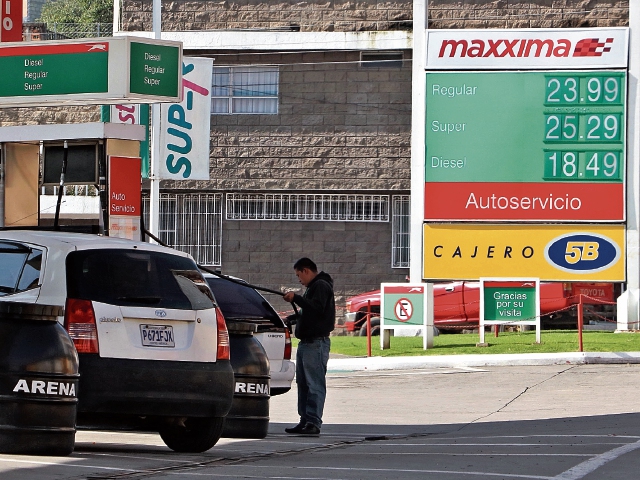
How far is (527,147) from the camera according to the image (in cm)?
2912

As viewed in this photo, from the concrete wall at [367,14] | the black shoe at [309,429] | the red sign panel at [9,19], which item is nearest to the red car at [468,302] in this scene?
the concrete wall at [367,14]

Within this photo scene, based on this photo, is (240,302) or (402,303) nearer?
(240,302)

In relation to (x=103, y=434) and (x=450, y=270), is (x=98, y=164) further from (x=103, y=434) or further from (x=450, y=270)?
(x=450, y=270)

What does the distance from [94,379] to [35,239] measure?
129 cm

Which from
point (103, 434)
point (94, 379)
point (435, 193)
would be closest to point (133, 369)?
point (94, 379)

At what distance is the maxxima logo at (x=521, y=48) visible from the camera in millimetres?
29141

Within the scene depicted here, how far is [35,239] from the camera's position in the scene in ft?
33.0

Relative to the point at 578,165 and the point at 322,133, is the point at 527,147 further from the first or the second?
the point at 322,133

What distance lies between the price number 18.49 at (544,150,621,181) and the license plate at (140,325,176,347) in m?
20.2

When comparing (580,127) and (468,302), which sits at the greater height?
(580,127)

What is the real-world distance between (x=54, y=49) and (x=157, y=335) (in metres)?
6.55

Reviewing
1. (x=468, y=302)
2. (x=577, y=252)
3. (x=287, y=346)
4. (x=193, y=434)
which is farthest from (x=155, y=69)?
(x=577, y=252)

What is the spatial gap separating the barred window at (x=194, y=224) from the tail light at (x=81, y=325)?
2390cm

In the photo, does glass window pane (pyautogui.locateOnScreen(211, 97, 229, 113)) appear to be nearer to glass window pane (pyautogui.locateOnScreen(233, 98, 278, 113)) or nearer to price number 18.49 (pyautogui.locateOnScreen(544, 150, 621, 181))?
glass window pane (pyautogui.locateOnScreen(233, 98, 278, 113))
